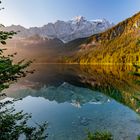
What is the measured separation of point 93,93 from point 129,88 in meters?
15.0

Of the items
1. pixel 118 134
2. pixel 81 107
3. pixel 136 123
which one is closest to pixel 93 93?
pixel 81 107

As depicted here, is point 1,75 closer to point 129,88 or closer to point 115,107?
point 115,107

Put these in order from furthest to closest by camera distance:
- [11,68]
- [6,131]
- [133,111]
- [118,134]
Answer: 1. [133,111]
2. [118,134]
3. [6,131]
4. [11,68]

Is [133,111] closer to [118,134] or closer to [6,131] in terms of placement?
[118,134]

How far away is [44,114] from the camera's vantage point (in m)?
68.6

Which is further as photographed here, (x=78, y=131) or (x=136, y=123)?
(x=136, y=123)

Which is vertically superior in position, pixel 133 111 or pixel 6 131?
pixel 6 131

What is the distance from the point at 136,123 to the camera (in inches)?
2244

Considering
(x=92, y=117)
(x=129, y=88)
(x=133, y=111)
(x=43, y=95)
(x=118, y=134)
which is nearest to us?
(x=118, y=134)

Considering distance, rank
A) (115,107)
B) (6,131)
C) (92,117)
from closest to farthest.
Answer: (6,131) < (92,117) < (115,107)

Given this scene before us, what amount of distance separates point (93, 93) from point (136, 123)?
5379cm

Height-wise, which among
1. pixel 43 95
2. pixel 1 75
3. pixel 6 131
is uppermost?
pixel 1 75

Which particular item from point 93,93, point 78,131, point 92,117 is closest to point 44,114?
point 92,117

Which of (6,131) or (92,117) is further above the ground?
(6,131)
